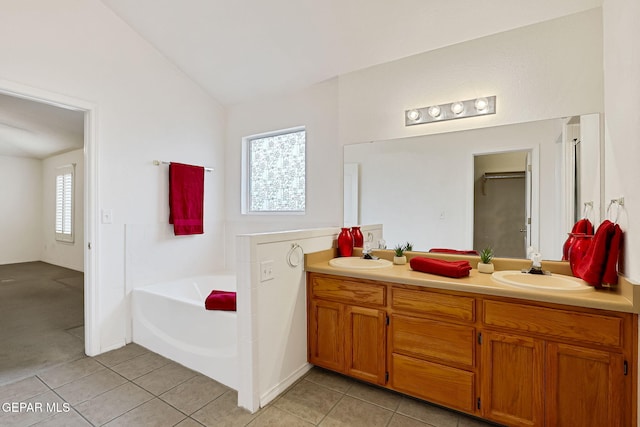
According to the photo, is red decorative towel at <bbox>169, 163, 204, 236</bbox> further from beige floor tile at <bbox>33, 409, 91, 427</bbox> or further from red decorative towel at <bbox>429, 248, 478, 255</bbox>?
red decorative towel at <bbox>429, 248, 478, 255</bbox>

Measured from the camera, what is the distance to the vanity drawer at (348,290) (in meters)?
1.91

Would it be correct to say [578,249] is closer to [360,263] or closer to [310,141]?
[360,263]

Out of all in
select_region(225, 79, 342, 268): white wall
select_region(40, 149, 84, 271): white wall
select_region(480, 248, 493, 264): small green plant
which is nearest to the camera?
select_region(480, 248, 493, 264): small green plant

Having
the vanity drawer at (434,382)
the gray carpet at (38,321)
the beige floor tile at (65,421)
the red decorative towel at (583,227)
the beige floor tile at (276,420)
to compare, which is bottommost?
the beige floor tile at (276,420)

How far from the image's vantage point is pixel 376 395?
1940 mm

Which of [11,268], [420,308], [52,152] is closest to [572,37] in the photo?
[420,308]

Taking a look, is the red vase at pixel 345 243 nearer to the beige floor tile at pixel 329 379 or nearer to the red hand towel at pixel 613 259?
the beige floor tile at pixel 329 379

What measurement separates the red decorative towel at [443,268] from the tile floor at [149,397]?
0.80 meters

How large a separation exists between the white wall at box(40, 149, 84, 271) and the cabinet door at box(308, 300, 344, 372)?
214 inches

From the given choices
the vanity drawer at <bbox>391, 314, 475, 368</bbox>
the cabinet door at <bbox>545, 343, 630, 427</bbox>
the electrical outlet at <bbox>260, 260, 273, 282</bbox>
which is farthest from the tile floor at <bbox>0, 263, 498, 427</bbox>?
the electrical outlet at <bbox>260, 260, 273, 282</bbox>

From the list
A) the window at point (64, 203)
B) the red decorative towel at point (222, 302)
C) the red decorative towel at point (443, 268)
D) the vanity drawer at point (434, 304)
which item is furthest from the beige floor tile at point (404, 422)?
the window at point (64, 203)

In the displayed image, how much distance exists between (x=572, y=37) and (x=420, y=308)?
1904 millimetres

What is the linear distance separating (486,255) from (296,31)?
2.22 m

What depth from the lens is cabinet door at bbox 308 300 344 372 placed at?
6.78 feet
